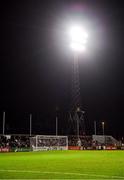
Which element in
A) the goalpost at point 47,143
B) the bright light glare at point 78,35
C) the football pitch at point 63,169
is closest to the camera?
the football pitch at point 63,169

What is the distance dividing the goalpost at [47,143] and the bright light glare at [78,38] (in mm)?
26820

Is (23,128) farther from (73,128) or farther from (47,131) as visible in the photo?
(73,128)

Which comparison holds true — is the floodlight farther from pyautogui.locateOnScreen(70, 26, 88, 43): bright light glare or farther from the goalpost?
the goalpost

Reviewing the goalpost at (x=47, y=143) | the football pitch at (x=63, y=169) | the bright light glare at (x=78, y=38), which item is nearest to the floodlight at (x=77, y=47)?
the bright light glare at (x=78, y=38)

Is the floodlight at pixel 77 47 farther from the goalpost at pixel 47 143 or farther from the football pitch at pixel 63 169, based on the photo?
the goalpost at pixel 47 143

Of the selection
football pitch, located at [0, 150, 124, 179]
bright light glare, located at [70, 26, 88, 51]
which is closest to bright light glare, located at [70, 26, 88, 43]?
bright light glare, located at [70, 26, 88, 51]

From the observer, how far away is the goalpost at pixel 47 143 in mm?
68412

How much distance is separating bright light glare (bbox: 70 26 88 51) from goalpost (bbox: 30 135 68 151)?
2682 cm

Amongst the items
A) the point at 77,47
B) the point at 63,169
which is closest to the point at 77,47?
the point at 77,47

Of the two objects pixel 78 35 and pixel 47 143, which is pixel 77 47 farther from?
pixel 47 143

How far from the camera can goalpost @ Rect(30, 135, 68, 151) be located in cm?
6841

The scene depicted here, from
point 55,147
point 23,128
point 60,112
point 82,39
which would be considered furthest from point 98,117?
point 82,39

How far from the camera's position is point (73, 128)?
8619 centimetres

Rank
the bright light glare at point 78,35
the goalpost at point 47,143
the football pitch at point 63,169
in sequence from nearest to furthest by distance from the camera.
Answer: the football pitch at point 63,169, the bright light glare at point 78,35, the goalpost at point 47,143
